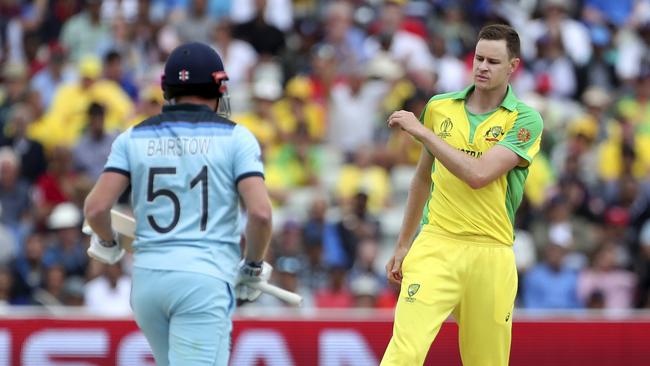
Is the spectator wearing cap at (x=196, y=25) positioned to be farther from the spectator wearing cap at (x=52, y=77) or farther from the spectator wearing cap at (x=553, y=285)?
the spectator wearing cap at (x=553, y=285)

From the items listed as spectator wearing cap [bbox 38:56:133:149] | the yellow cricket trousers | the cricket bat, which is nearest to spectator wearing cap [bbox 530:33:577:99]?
spectator wearing cap [bbox 38:56:133:149]

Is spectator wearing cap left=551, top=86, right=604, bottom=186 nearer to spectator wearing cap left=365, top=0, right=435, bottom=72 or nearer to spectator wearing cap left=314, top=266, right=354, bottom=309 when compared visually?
spectator wearing cap left=365, top=0, right=435, bottom=72

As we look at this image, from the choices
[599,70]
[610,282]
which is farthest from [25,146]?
[599,70]

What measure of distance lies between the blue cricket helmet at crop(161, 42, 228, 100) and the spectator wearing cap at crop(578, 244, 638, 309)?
7916 millimetres

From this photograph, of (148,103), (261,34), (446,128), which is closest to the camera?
(446,128)

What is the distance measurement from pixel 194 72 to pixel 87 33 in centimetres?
1064

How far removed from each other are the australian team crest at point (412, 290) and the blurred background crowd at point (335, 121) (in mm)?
5627

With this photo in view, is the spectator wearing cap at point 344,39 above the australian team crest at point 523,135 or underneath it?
underneath

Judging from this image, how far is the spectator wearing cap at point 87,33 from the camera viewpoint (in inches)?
667

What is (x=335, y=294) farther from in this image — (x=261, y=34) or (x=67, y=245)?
(x=261, y=34)

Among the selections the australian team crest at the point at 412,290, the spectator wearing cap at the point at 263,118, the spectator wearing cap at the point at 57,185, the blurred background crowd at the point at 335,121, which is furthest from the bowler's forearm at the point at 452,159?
the spectator wearing cap at the point at 57,185

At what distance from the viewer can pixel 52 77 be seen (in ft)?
53.4

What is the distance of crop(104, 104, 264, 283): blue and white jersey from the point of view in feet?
21.6

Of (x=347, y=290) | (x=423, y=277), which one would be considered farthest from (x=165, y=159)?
(x=347, y=290)
